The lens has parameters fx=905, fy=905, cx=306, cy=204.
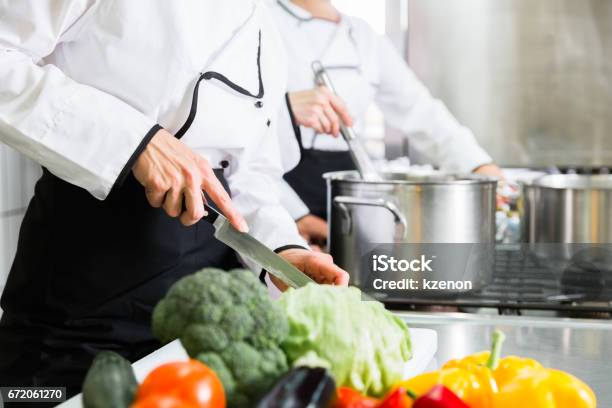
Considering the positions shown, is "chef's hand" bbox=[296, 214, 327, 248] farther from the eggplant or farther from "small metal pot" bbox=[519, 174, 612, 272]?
the eggplant

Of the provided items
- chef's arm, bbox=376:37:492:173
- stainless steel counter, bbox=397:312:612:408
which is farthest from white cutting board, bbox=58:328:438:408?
chef's arm, bbox=376:37:492:173

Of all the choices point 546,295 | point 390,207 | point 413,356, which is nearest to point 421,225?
point 390,207

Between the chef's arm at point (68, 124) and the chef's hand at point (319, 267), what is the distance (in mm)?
265

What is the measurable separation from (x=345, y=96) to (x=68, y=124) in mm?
1243

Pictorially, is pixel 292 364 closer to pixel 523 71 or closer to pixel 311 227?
pixel 311 227

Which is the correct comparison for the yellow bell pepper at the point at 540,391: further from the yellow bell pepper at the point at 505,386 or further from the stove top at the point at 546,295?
the stove top at the point at 546,295

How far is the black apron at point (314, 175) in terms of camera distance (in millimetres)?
2016

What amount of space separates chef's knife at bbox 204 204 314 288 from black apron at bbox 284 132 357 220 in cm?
100

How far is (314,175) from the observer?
204cm

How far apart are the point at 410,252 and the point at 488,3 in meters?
1.77

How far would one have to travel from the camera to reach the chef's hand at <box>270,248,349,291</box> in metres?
1.08

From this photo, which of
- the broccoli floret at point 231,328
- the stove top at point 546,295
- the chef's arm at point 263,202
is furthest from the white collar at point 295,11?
the broccoli floret at point 231,328

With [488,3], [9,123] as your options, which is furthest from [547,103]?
[9,123]

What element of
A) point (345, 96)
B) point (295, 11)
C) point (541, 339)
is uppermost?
point (295, 11)
